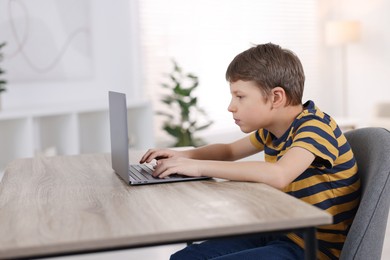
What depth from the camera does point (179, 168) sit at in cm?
159

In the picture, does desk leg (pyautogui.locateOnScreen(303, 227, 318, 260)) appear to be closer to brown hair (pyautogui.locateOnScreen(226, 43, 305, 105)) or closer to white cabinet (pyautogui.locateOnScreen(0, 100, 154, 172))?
brown hair (pyautogui.locateOnScreen(226, 43, 305, 105))

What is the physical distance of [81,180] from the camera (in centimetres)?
171

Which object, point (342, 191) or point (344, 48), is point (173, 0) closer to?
point (344, 48)

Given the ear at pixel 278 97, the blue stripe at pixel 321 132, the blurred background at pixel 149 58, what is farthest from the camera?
the blurred background at pixel 149 58

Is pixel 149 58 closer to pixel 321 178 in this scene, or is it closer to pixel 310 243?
pixel 321 178

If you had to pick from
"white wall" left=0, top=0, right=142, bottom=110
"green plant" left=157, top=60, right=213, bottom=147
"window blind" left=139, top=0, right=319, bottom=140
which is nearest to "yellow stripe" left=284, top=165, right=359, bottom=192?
"white wall" left=0, top=0, right=142, bottom=110

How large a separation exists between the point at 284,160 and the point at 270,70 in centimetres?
31

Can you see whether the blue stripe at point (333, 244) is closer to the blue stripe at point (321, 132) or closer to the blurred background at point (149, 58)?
the blue stripe at point (321, 132)

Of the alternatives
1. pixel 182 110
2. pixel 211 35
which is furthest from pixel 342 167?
pixel 211 35

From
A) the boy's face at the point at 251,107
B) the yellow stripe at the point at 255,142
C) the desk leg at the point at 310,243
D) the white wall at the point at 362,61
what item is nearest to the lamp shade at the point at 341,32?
the white wall at the point at 362,61

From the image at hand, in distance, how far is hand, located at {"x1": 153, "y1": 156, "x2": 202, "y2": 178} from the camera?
159cm

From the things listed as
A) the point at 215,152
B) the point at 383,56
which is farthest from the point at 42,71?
the point at 383,56

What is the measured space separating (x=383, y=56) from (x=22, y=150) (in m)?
4.11

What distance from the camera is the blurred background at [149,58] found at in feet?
13.5
